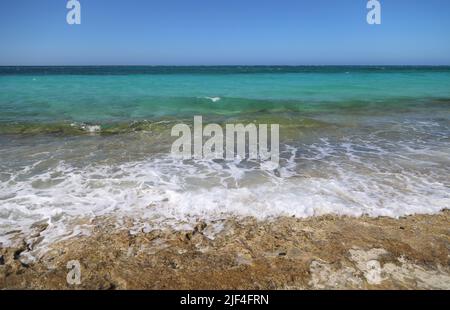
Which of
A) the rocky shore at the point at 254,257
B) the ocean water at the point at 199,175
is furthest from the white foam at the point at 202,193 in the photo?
the rocky shore at the point at 254,257

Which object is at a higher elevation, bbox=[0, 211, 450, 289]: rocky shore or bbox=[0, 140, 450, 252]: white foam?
bbox=[0, 140, 450, 252]: white foam

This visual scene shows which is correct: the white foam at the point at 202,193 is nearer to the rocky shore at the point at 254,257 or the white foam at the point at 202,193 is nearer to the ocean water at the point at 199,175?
the ocean water at the point at 199,175

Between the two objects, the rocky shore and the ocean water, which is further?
the ocean water

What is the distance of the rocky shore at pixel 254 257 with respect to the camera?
3.57 m

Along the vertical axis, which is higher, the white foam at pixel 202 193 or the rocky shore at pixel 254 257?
the white foam at pixel 202 193

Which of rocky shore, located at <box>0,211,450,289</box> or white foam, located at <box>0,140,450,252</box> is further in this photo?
white foam, located at <box>0,140,450,252</box>

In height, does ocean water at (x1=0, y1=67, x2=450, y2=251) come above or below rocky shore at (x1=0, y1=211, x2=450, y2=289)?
above

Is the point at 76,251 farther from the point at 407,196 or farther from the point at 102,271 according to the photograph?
the point at 407,196

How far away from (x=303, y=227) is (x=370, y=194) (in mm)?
1893

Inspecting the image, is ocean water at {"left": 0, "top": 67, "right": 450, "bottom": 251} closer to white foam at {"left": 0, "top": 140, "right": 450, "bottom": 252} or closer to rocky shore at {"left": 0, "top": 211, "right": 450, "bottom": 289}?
white foam at {"left": 0, "top": 140, "right": 450, "bottom": 252}

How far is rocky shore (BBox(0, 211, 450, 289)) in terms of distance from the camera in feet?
11.7

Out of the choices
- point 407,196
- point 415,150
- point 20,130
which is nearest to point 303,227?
point 407,196

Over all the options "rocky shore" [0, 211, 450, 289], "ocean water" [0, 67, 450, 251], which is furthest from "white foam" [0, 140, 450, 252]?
"rocky shore" [0, 211, 450, 289]
